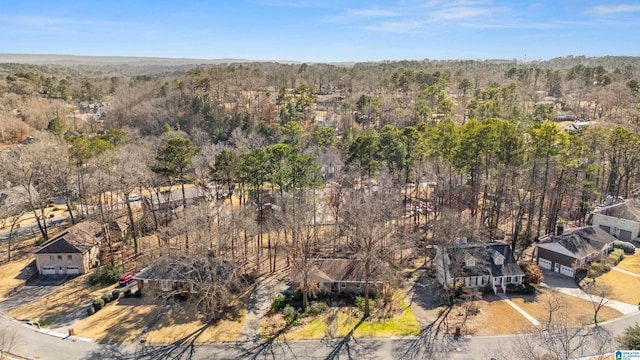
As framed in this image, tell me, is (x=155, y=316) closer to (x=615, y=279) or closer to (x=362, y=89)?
(x=615, y=279)

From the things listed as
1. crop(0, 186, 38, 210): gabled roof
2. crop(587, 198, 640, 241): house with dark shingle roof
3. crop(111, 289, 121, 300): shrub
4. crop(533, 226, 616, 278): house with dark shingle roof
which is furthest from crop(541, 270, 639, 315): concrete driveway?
crop(0, 186, 38, 210): gabled roof

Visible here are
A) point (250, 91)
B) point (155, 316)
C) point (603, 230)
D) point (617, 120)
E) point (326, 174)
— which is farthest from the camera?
point (250, 91)

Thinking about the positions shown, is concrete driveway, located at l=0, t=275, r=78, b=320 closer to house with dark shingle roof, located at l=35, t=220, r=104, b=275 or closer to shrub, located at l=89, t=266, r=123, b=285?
house with dark shingle roof, located at l=35, t=220, r=104, b=275

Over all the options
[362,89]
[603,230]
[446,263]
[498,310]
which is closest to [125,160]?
[446,263]

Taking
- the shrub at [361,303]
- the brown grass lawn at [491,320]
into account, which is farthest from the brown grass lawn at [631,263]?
the shrub at [361,303]

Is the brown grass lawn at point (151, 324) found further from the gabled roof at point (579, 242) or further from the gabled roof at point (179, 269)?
the gabled roof at point (579, 242)

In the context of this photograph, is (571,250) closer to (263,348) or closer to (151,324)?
(263,348)

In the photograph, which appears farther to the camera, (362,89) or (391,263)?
(362,89)

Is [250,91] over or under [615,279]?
over
